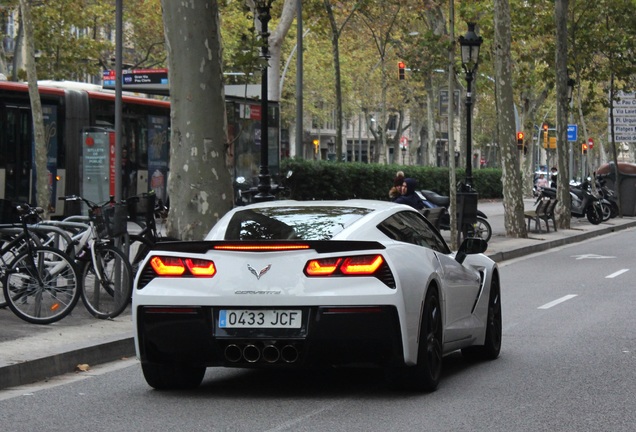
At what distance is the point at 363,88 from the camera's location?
305 feet

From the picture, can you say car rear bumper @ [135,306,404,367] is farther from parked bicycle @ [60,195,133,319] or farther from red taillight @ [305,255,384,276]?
parked bicycle @ [60,195,133,319]

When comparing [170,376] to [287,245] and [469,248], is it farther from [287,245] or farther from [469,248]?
[469,248]

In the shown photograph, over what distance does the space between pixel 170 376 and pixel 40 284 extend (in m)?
3.99

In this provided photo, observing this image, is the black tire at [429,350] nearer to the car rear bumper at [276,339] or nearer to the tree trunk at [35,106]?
the car rear bumper at [276,339]

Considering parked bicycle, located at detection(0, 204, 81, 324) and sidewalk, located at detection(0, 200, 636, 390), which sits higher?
parked bicycle, located at detection(0, 204, 81, 324)

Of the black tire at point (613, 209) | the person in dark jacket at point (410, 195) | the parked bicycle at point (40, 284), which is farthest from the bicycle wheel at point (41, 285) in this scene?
the black tire at point (613, 209)

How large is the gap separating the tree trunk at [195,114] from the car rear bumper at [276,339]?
23.6 feet

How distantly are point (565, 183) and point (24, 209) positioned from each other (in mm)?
28339

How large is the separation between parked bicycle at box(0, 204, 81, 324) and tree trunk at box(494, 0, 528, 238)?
1962 centimetres

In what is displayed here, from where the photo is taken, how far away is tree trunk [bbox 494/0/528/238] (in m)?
31.2

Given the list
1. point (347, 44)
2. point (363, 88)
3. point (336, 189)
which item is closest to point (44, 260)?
point (336, 189)

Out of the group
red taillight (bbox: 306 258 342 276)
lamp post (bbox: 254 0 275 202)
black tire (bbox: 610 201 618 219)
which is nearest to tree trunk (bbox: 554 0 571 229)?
black tire (bbox: 610 201 618 219)

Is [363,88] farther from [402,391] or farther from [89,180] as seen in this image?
[402,391]

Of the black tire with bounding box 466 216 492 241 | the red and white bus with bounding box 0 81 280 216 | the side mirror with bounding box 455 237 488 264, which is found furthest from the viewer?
the black tire with bounding box 466 216 492 241
